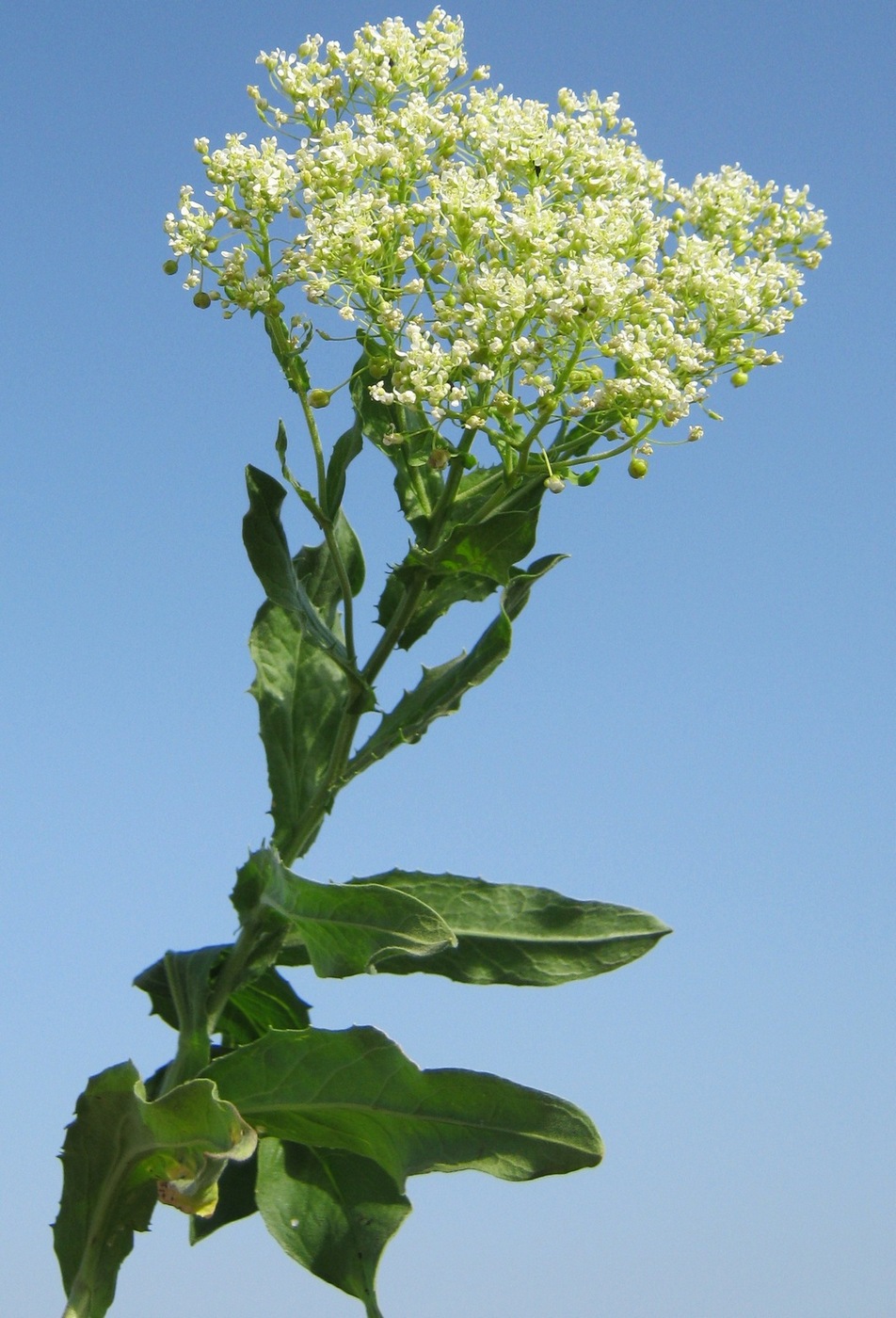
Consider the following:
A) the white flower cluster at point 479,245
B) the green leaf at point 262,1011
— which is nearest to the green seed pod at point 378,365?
the white flower cluster at point 479,245

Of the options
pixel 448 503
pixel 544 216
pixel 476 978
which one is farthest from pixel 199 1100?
pixel 544 216

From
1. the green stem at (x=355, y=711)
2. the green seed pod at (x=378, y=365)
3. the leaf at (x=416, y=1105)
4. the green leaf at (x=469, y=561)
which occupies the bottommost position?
the leaf at (x=416, y=1105)

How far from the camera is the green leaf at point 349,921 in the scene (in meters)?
2.54

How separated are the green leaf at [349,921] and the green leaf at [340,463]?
0.64 m

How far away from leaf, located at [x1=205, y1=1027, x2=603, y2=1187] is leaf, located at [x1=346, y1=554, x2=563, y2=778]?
1.68 feet

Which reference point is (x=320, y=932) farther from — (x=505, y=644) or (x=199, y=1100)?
(x=505, y=644)

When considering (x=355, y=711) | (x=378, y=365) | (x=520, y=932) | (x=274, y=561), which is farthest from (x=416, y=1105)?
(x=378, y=365)

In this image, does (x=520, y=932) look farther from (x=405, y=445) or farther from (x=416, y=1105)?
(x=405, y=445)

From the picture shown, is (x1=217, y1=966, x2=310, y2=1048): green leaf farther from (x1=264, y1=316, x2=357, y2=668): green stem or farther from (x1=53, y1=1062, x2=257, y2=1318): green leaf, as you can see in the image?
(x1=264, y1=316, x2=357, y2=668): green stem

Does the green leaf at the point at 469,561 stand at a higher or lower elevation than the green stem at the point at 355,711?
higher

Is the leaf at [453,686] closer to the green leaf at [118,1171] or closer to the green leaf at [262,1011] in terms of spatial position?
the green leaf at [262,1011]

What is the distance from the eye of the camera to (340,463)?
275cm

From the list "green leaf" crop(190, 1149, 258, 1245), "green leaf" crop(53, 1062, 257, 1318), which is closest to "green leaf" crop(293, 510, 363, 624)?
"green leaf" crop(53, 1062, 257, 1318)

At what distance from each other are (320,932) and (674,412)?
1.08 m
